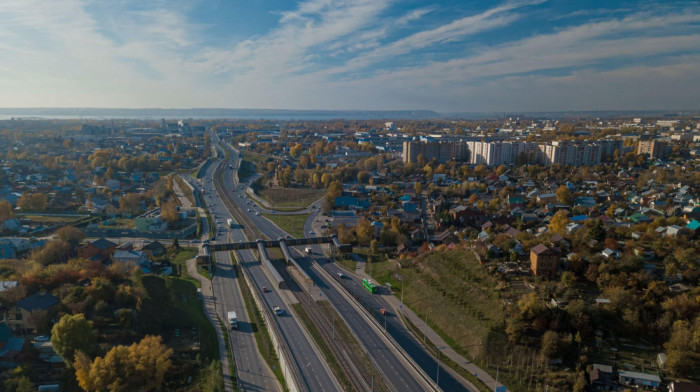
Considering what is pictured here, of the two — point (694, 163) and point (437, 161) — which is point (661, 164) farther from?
point (437, 161)

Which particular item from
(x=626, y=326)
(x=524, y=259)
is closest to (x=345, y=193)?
(x=524, y=259)

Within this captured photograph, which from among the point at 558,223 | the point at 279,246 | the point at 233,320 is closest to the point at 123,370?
the point at 233,320

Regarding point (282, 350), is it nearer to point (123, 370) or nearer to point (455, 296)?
point (123, 370)

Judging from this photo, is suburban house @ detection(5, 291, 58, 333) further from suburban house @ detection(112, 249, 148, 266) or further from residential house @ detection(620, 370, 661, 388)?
residential house @ detection(620, 370, 661, 388)

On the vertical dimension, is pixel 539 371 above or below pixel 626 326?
below

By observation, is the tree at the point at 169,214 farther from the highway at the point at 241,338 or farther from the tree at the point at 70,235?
the highway at the point at 241,338

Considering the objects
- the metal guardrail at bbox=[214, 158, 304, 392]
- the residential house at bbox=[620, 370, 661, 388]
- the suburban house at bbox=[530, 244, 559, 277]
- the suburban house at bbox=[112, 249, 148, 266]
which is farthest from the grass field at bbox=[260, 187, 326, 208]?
the residential house at bbox=[620, 370, 661, 388]

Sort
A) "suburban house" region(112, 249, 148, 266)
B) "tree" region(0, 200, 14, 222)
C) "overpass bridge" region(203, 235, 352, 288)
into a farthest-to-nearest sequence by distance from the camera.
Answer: "tree" region(0, 200, 14, 222), "overpass bridge" region(203, 235, 352, 288), "suburban house" region(112, 249, 148, 266)

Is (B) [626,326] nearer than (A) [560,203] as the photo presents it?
Yes

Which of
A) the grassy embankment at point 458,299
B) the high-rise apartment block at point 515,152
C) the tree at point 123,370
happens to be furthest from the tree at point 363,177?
the tree at point 123,370
